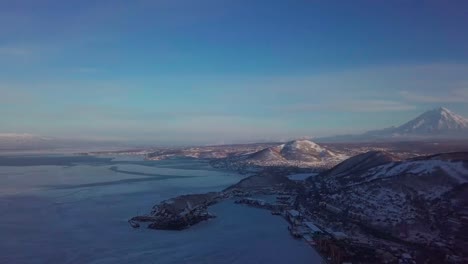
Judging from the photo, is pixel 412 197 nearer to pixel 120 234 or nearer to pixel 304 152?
pixel 120 234

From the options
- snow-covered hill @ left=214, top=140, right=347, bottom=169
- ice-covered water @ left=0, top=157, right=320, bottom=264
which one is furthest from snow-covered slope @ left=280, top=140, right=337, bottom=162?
ice-covered water @ left=0, top=157, right=320, bottom=264

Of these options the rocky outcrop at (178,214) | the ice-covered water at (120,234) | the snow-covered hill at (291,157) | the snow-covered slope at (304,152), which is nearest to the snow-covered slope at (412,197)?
the ice-covered water at (120,234)

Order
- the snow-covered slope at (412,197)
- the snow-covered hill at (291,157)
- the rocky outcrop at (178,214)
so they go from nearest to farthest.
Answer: the snow-covered slope at (412,197), the rocky outcrop at (178,214), the snow-covered hill at (291,157)

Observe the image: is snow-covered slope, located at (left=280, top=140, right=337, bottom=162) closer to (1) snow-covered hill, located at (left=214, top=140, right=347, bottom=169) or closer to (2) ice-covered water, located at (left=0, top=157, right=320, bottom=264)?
(1) snow-covered hill, located at (left=214, top=140, right=347, bottom=169)

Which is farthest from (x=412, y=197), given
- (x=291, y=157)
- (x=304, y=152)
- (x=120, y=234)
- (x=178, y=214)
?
(x=304, y=152)

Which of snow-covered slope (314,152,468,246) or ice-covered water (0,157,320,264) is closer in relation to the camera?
ice-covered water (0,157,320,264)

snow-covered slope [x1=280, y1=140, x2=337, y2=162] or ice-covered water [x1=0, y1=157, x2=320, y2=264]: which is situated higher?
snow-covered slope [x1=280, y1=140, x2=337, y2=162]

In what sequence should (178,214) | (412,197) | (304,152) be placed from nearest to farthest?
(412,197) < (178,214) < (304,152)

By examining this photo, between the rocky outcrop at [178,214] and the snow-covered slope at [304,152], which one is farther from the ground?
the snow-covered slope at [304,152]

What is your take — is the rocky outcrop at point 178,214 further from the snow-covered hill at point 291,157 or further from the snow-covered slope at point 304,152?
the snow-covered slope at point 304,152
